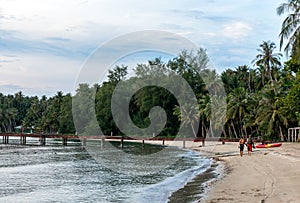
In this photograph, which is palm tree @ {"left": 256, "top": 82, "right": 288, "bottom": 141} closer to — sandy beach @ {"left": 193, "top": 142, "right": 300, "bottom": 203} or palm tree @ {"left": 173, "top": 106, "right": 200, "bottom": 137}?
palm tree @ {"left": 173, "top": 106, "right": 200, "bottom": 137}

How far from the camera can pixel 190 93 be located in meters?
83.6

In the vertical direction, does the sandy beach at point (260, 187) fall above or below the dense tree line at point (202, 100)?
below

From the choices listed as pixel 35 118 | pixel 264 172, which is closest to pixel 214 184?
pixel 264 172

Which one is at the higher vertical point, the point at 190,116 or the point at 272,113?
the point at 190,116

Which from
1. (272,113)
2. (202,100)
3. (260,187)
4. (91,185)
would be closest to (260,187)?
(260,187)

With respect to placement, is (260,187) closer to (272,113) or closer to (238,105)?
(272,113)

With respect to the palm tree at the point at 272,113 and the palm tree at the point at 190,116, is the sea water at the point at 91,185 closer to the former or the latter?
the palm tree at the point at 272,113

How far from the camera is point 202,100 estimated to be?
237 feet

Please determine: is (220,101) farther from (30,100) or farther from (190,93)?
(30,100)

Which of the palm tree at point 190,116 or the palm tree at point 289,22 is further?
the palm tree at point 190,116

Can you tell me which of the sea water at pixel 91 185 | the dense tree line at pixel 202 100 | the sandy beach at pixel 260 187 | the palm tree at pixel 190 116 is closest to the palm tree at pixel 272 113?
the dense tree line at pixel 202 100

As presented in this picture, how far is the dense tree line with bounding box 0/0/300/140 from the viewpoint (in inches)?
1919

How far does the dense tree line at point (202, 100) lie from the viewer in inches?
1919

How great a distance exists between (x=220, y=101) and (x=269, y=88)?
512 inches
